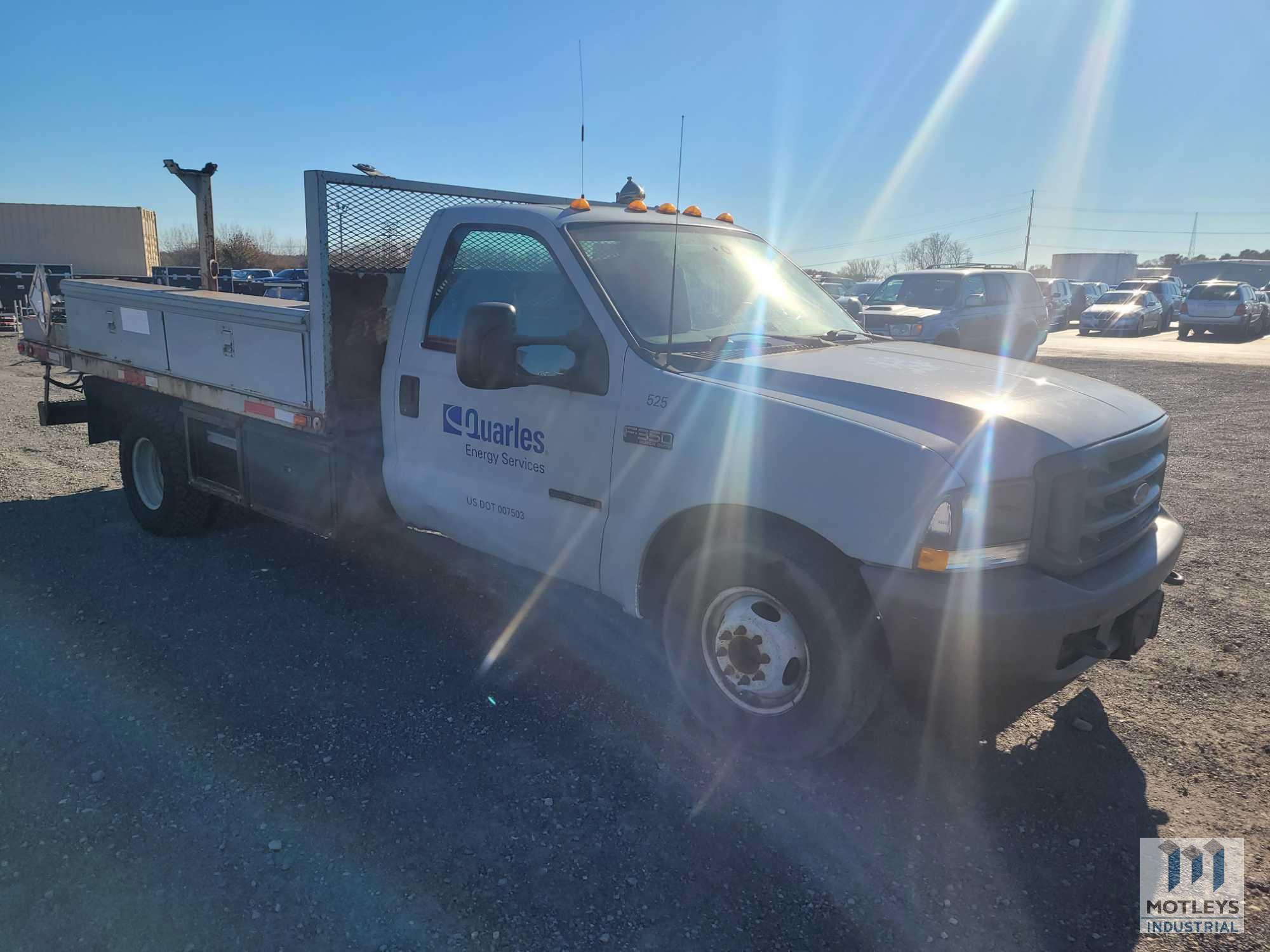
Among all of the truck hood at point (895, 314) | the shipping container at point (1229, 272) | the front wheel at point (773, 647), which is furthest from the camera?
the shipping container at point (1229, 272)

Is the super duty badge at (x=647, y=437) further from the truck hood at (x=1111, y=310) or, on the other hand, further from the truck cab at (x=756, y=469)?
the truck hood at (x=1111, y=310)

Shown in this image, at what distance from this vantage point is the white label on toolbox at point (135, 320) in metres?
5.54

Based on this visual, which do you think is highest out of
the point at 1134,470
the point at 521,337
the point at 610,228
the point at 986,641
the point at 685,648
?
the point at 610,228

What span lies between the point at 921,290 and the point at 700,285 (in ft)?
38.9

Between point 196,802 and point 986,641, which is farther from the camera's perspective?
point 196,802

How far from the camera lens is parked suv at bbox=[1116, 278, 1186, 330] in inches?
1238

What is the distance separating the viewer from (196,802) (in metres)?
3.09

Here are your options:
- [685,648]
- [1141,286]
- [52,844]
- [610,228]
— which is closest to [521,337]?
[610,228]

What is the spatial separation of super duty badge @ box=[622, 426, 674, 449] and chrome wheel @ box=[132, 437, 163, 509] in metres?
4.00

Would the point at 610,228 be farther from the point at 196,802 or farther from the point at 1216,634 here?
the point at 1216,634

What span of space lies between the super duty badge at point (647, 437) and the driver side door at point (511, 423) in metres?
0.10

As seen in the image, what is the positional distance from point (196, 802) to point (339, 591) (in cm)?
207

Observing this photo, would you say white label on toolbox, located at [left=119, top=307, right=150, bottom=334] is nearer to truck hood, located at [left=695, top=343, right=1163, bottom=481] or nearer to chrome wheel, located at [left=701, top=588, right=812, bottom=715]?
truck hood, located at [left=695, top=343, right=1163, bottom=481]

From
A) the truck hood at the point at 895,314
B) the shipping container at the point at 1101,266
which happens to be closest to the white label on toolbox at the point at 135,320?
the truck hood at the point at 895,314
